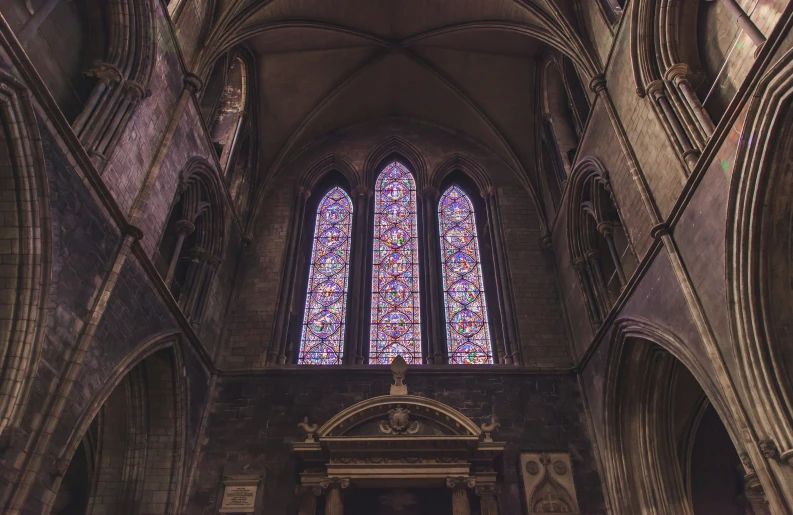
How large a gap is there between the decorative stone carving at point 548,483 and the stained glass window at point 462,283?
2.26 metres

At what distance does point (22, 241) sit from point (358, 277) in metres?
6.65

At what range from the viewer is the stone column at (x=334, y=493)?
8234mm

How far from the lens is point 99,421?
875 centimetres

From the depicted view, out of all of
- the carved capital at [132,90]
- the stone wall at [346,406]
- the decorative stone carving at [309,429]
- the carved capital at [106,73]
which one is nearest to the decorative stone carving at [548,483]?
the stone wall at [346,406]

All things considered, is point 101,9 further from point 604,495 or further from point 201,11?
point 604,495

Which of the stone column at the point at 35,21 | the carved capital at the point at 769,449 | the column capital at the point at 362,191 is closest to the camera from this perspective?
the carved capital at the point at 769,449

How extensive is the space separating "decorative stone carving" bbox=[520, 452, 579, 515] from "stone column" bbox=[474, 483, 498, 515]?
53 cm

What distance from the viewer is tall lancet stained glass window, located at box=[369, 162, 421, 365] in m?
11.1

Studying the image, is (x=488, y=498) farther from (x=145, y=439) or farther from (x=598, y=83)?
(x=598, y=83)

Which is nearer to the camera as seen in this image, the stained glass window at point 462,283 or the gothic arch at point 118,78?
the gothic arch at point 118,78

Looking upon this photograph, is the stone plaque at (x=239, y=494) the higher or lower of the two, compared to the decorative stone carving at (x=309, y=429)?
lower

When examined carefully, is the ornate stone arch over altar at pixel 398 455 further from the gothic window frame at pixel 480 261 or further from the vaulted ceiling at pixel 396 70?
the vaulted ceiling at pixel 396 70

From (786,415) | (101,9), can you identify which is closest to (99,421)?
(101,9)

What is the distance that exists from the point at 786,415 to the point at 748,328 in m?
0.85
